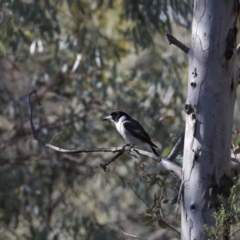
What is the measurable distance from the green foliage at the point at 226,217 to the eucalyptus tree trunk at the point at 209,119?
4cm

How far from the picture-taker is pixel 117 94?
7.33m

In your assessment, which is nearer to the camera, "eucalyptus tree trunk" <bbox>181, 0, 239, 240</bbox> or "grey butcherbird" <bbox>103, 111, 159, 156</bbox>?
"eucalyptus tree trunk" <bbox>181, 0, 239, 240</bbox>

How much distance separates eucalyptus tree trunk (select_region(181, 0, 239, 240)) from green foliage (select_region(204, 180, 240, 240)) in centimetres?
4

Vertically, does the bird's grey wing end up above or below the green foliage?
above

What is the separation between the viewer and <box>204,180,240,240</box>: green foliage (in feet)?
8.82

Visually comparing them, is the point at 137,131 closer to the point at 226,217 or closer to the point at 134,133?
the point at 134,133

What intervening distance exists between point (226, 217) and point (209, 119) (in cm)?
39

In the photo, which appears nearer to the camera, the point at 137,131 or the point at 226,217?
the point at 226,217

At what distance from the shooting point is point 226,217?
8.91 ft

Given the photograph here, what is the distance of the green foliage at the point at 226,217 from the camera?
2.69 metres

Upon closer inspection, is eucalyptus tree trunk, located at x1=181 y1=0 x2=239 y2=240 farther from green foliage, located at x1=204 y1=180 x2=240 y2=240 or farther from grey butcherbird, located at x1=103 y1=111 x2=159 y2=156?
grey butcherbird, located at x1=103 y1=111 x2=159 y2=156

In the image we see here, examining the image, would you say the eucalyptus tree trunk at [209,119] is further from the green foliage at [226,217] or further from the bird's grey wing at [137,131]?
the bird's grey wing at [137,131]

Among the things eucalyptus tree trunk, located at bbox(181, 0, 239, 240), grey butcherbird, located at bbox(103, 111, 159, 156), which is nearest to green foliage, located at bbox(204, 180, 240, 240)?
eucalyptus tree trunk, located at bbox(181, 0, 239, 240)

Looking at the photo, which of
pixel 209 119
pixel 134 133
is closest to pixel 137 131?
pixel 134 133
